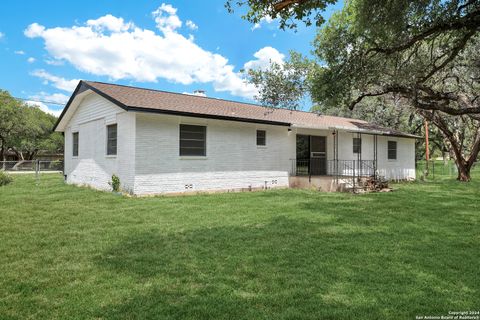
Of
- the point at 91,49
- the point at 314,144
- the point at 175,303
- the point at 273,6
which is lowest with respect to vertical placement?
the point at 175,303

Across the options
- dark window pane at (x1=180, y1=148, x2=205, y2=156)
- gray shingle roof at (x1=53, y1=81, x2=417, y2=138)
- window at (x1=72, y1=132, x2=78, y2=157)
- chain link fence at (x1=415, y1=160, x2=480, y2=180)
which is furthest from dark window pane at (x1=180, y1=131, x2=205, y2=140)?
chain link fence at (x1=415, y1=160, x2=480, y2=180)

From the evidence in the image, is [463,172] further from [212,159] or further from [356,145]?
[212,159]

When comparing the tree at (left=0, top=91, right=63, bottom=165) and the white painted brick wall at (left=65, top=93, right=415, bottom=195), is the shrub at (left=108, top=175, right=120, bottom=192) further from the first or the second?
the tree at (left=0, top=91, right=63, bottom=165)

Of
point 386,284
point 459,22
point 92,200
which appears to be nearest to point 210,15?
point 92,200

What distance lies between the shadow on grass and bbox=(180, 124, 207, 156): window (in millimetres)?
6307

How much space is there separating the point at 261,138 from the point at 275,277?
35.2ft

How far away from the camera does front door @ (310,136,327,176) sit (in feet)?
53.8

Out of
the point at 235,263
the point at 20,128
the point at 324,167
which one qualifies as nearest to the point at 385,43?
the point at 235,263

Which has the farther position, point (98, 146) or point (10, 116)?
point (10, 116)

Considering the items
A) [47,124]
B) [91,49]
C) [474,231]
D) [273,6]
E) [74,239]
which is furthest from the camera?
[47,124]

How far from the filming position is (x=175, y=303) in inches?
128

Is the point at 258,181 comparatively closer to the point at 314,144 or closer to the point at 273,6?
the point at 314,144

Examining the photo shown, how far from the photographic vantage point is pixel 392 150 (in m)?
19.6

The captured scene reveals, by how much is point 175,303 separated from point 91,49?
2751 centimetres
